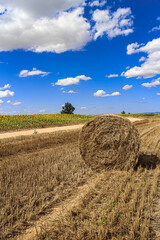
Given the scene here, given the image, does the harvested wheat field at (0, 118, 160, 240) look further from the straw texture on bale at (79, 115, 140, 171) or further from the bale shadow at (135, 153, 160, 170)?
Result: the straw texture on bale at (79, 115, 140, 171)

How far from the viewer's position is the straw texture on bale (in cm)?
582

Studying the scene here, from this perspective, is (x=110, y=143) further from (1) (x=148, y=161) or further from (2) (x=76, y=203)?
(2) (x=76, y=203)

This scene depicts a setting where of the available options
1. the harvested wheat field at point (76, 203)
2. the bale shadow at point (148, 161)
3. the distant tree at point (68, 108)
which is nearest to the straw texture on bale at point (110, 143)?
the harvested wheat field at point (76, 203)

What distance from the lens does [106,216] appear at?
10.4 feet

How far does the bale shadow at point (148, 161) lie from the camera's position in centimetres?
595

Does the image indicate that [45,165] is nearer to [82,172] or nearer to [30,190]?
[82,172]

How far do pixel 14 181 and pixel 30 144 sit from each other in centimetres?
462

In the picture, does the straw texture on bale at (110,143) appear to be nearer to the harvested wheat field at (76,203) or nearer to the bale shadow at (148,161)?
the harvested wheat field at (76,203)

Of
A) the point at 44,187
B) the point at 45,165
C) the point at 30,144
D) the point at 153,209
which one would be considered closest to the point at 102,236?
the point at 153,209

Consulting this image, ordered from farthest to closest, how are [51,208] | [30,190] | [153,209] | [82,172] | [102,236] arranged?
[82,172] → [30,190] → [51,208] → [153,209] → [102,236]

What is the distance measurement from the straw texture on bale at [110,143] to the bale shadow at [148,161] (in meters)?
0.52

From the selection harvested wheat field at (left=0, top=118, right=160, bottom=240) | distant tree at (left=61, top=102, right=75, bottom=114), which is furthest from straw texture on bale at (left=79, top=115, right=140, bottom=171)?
distant tree at (left=61, top=102, right=75, bottom=114)

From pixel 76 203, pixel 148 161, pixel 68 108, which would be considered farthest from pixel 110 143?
pixel 68 108

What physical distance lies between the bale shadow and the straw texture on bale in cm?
52
